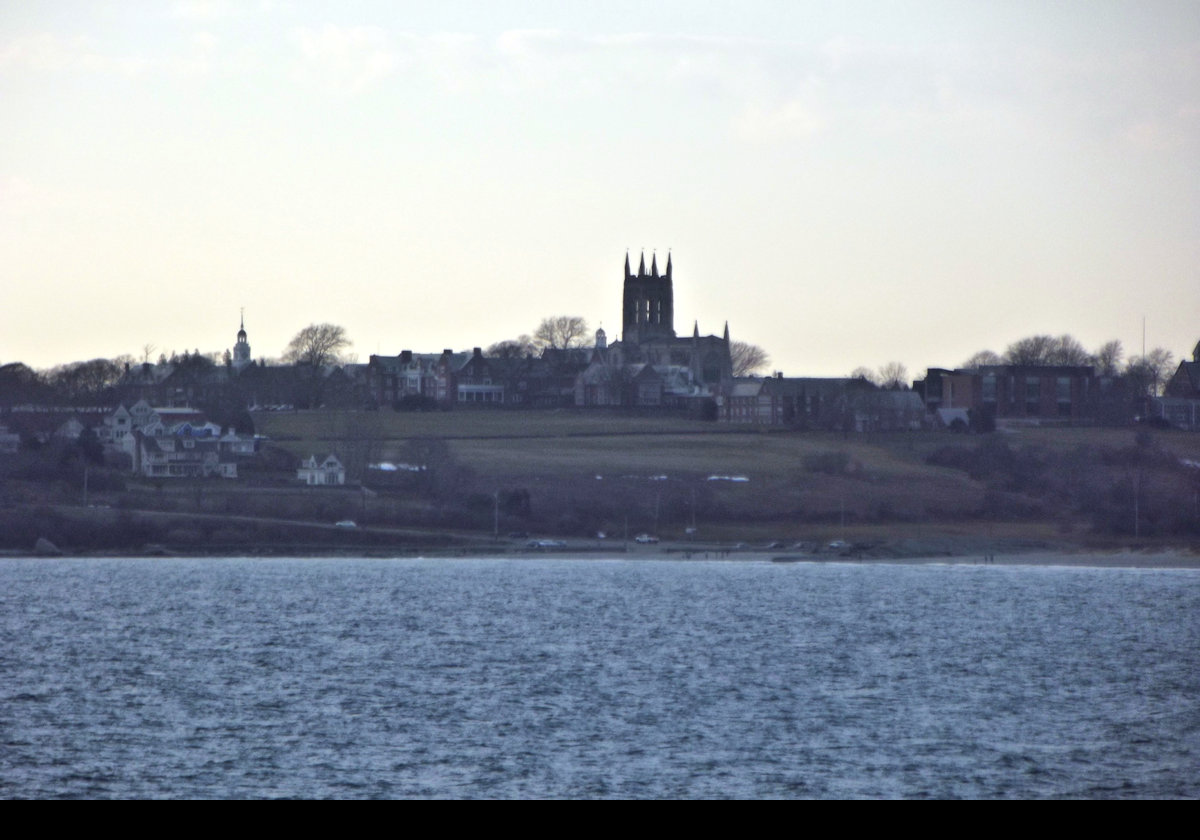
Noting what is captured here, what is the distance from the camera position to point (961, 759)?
98.0 feet

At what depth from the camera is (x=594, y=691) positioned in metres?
41.3

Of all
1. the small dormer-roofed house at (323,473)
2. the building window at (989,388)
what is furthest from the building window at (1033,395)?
the small dormer-roofed house at (323,473)

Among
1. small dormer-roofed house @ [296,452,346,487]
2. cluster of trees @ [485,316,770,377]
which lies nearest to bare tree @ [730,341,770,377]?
cluster of trees @ [485,316,770,377]

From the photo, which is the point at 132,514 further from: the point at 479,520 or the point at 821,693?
the point at 821,693

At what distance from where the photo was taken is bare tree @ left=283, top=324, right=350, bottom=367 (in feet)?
514

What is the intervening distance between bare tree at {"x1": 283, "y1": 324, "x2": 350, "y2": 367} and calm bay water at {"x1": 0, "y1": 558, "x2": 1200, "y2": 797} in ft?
240

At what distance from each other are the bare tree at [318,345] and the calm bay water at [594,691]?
7322 centimetres

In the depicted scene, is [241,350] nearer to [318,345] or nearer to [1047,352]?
[318,345]

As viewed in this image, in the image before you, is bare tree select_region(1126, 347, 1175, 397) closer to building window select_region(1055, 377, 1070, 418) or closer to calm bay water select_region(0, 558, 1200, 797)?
building window select_region(1055, 377, 1070, 418)

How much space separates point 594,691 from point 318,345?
121 meters

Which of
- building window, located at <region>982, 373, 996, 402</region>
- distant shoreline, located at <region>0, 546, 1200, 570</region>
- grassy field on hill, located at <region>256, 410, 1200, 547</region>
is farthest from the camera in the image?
building window, located at <region>982, 373, 996, 402</region>

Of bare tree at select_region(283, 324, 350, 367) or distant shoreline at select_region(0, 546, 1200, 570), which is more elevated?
→ bare tree at select_region(283, 324, 350, 367)

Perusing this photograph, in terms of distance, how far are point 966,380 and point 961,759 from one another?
366 feet
